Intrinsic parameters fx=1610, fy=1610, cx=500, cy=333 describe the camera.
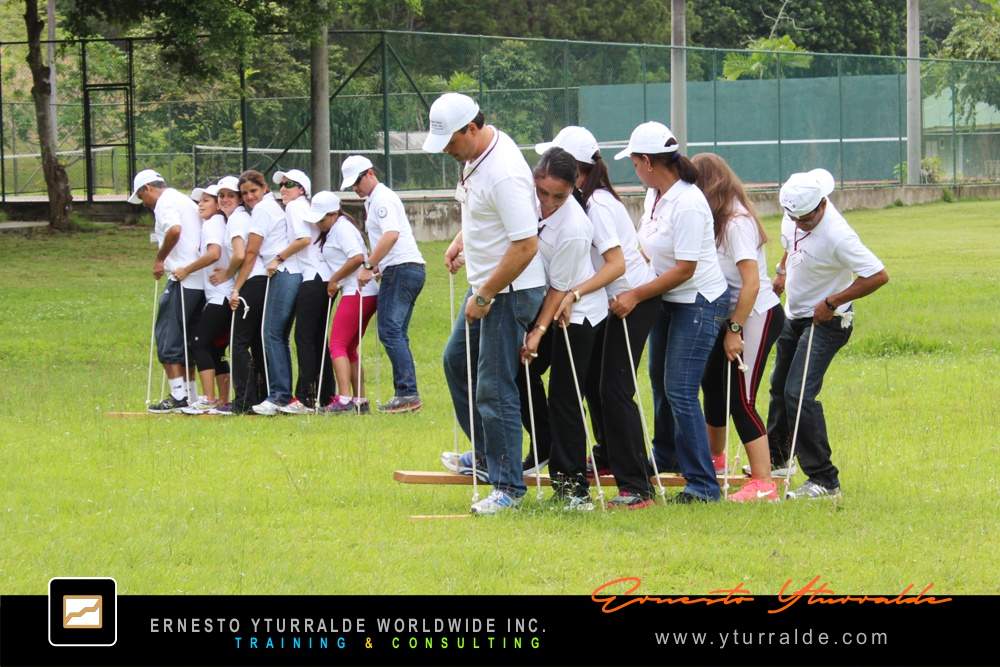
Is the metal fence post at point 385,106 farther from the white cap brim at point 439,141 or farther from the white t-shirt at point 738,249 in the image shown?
the white cap brim at point 439,141

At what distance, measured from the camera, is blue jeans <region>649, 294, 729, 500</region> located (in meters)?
8.41

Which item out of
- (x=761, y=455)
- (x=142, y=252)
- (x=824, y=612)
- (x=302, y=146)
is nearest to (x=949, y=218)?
(x=302, y=146)

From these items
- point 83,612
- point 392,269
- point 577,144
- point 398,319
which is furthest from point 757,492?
point 392,269

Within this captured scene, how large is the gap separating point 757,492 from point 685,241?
4.79ft

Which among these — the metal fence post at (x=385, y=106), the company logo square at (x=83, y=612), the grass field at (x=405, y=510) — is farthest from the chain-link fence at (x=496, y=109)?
the company logo square at (x=83, y=612)

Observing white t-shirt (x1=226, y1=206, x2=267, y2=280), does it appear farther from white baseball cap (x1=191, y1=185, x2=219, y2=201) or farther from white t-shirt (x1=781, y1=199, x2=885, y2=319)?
white t-shirt (x1=781, y1=199, x2=885, y2=319)

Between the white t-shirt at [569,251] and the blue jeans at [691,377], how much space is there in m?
0.48

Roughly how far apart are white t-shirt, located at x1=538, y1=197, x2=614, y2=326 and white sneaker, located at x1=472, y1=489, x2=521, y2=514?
3.17 ft

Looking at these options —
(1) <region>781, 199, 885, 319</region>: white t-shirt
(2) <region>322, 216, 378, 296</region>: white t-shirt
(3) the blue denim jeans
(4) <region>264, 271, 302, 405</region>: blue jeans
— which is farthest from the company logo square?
(2) <region>322, 216, 378, 296</region>: white t-shirt

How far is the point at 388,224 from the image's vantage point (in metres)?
12.9

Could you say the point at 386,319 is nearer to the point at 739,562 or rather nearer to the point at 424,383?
the point at 424,383

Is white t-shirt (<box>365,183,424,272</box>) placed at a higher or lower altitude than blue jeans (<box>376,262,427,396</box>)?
higher

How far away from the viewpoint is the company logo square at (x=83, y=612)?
5754mm

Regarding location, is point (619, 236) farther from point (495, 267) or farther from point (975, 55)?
point (975, 55)
